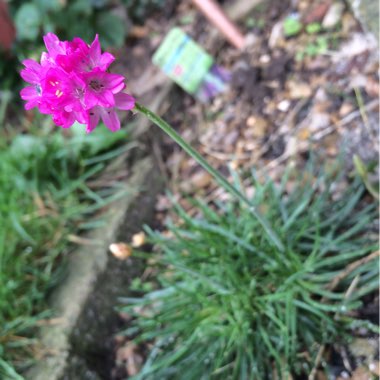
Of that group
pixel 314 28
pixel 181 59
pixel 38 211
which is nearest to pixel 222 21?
pixel 181 59

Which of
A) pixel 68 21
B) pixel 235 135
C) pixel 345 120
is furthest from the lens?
pixel 68 21

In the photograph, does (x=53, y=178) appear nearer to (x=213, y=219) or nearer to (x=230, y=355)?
(x=213, y=219)

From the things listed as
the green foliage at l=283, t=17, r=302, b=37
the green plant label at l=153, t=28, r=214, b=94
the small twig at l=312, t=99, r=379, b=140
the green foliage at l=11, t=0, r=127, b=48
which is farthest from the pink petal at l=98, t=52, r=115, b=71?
the green foliage at l=11, t=0, r=127, b=48

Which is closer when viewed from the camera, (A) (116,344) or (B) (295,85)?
(A) (116,344)

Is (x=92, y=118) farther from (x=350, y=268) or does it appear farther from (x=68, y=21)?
(x=68, y=21)

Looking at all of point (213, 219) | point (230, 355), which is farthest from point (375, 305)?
point (213, 219)

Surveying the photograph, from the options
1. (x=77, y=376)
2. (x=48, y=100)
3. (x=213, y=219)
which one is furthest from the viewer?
(x=77, y=376)
